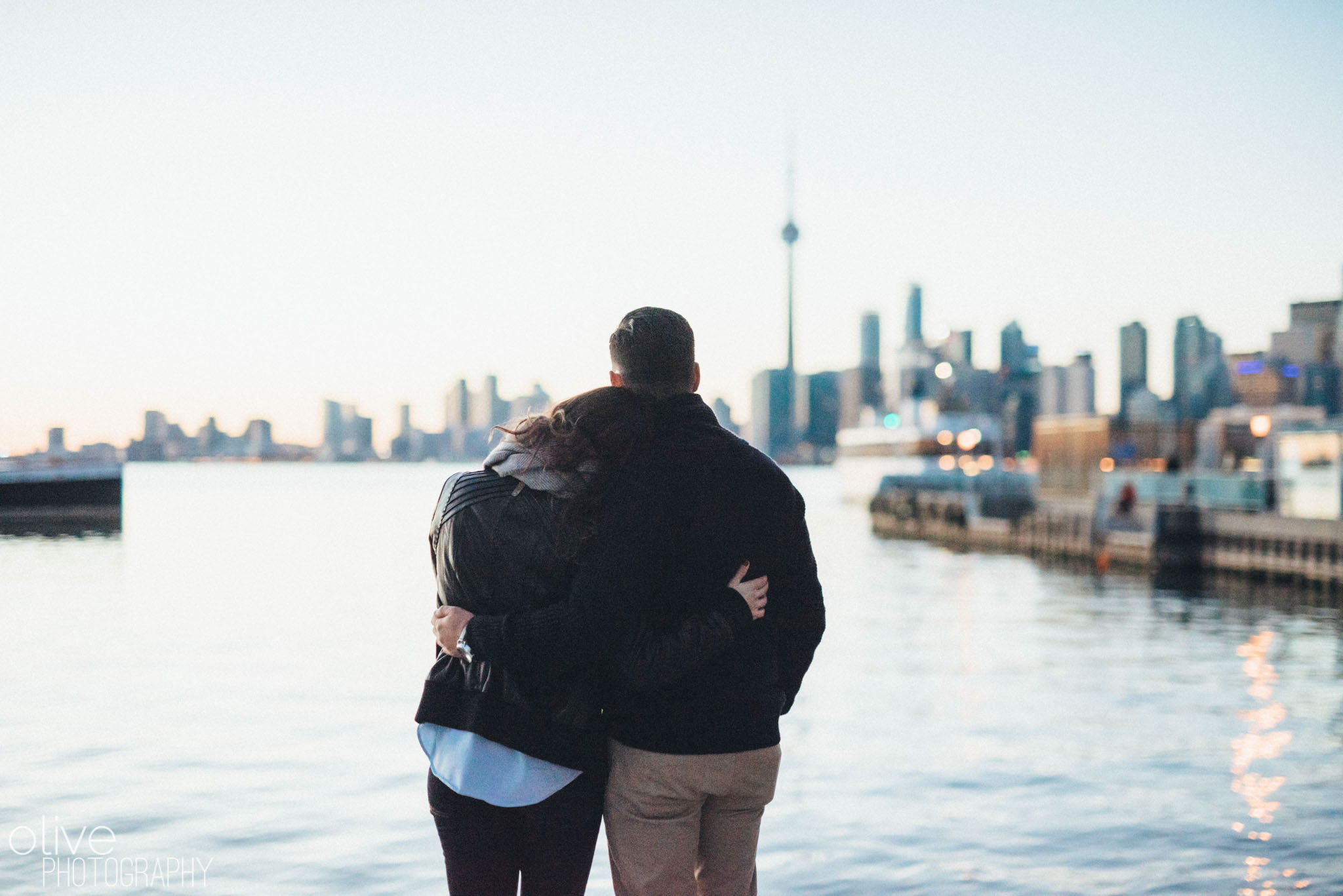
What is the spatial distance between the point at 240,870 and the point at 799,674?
19.1ft

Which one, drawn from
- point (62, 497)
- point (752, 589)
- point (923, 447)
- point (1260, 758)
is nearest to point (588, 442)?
point (752, 589)

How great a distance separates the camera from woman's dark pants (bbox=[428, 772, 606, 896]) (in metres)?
3.01

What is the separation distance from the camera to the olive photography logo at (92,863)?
7.48 metres

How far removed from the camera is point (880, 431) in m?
106

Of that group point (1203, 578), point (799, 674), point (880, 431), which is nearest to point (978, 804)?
point (799, 674)

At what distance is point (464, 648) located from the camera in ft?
9.91

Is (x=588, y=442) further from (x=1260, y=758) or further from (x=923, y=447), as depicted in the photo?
(x=923, y=447)

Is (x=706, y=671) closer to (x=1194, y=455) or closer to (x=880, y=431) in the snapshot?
(x=1194, y=455)

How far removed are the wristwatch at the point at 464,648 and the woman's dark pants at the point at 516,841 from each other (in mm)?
311

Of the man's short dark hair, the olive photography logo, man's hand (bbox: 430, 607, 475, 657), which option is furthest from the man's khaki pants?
the olive photography logo

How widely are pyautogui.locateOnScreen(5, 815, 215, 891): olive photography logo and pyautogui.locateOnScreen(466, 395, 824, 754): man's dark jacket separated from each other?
5601mm

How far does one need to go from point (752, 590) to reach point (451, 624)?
0.75 m

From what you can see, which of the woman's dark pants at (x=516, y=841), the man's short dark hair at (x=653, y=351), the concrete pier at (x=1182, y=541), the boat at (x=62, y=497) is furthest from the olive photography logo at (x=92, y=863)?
the boat at (x=62, y=497)

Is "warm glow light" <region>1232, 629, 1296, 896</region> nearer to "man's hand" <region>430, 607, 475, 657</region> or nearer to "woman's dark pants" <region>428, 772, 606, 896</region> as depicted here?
"woman's dark pants" <region>428, 772, 606, 896</region>
